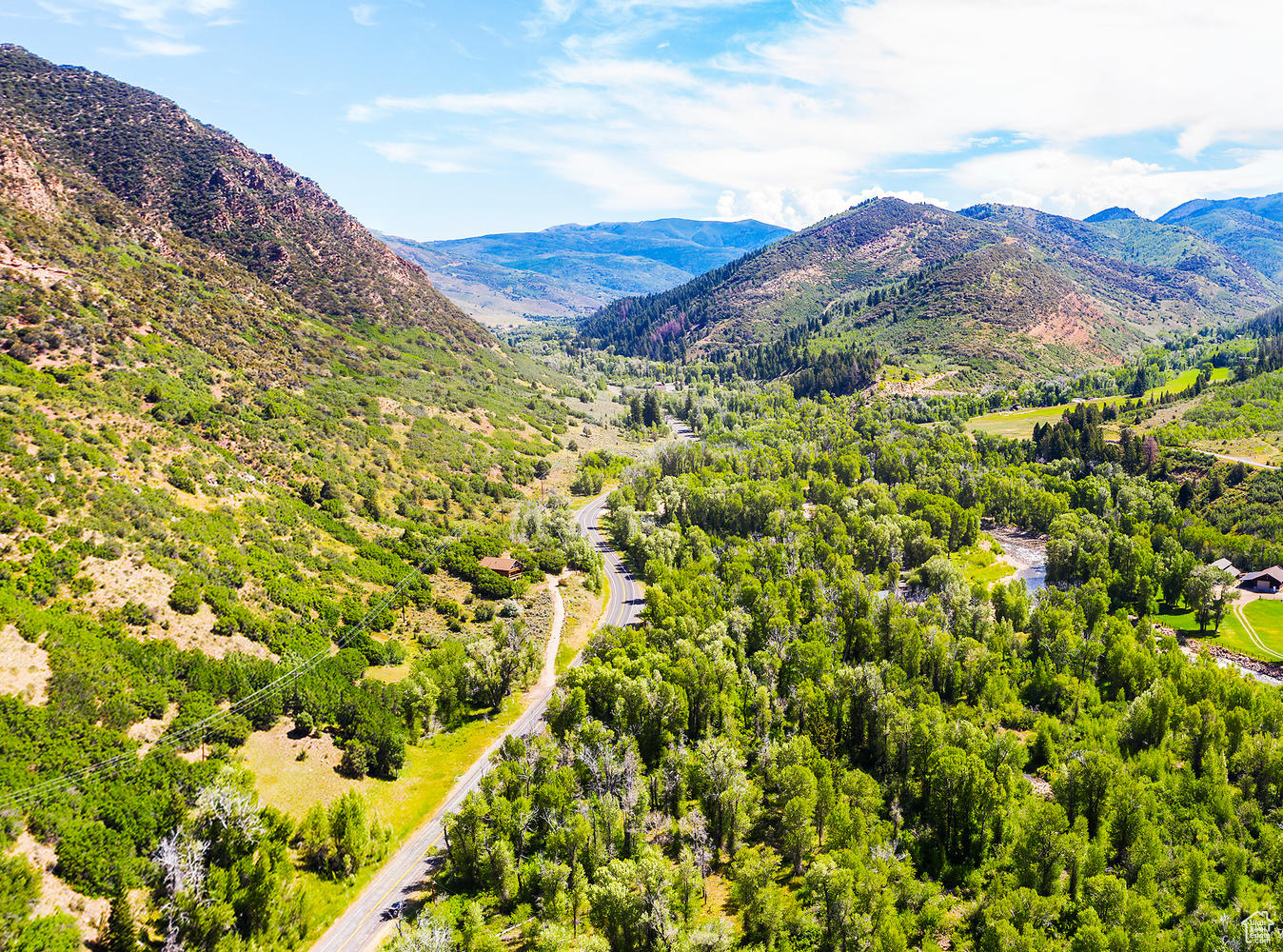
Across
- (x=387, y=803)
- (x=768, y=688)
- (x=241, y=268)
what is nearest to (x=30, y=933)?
(x=387, y=803)

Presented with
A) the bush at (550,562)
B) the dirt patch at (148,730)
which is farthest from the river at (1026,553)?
the dirt patch at (148,730)

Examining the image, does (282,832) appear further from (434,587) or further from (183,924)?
(434,587)

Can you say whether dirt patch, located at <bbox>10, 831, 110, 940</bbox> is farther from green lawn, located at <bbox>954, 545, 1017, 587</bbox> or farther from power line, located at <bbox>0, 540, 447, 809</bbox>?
green lawn, located at <bbox>954, 545, 1017, 587</bbox>

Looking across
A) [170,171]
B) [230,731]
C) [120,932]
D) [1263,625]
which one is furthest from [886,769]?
[170,171]

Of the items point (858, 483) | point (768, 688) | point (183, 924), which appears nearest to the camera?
point (183, 924)

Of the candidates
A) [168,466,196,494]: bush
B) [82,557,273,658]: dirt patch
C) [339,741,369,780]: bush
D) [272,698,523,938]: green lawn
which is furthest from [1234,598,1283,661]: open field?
[168,466,196,494]: bush
